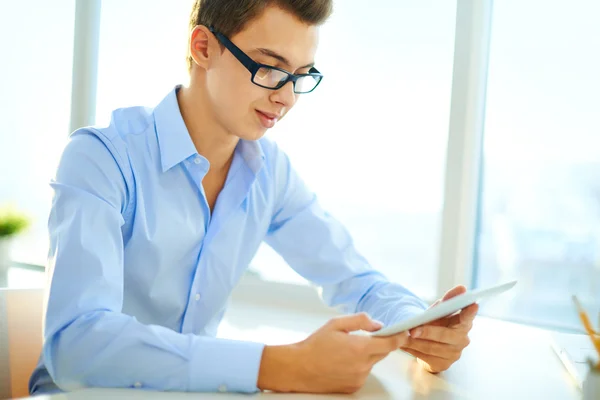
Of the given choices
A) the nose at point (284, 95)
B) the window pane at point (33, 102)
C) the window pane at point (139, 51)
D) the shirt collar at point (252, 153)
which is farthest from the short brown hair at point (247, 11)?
the window pane at point (33, 102)

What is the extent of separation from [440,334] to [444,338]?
1 cm

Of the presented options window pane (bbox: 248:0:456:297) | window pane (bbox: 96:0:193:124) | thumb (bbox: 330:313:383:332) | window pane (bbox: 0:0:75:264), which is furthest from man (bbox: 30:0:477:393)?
window pane (bbox: 0:0:75:264)

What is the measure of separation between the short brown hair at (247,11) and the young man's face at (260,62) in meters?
0.01

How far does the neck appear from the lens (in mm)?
1607

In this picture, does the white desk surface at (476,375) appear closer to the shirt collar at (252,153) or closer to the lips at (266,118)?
the shirt collar at (252,153)

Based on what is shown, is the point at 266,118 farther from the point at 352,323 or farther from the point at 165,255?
the point at 352,323

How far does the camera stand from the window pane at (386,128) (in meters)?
2.24

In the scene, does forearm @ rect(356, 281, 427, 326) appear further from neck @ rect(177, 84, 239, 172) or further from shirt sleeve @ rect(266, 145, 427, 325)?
neck @ rect(177, 84, 239, 172)

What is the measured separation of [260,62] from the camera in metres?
1.46

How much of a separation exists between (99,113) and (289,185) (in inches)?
60.0

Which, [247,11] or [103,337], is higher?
[247,11]

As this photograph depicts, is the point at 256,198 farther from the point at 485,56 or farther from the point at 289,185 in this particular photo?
the point at 485,56

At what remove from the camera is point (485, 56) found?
2170mm

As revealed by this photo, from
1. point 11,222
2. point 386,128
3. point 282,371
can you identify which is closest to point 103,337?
point 282,371
